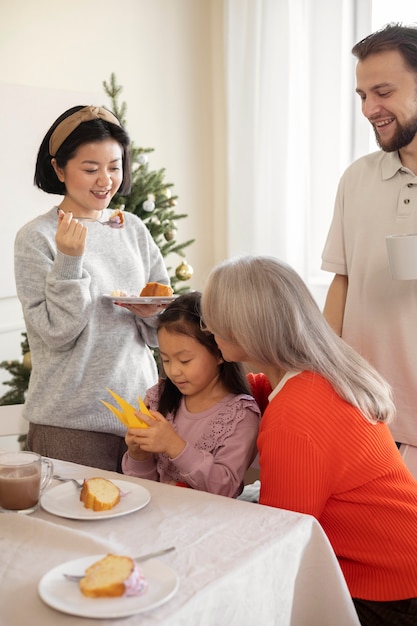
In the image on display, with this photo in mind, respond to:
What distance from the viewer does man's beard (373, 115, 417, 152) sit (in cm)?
212

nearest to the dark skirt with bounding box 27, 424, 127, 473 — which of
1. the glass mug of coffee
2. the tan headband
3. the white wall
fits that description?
the glass mug of coffee

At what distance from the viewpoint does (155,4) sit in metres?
4.58

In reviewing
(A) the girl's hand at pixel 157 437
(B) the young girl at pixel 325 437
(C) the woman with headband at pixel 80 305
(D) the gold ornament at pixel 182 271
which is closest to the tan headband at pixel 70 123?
(C) the woman with headband at pixel 80 305

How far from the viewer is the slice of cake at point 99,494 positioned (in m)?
1.48

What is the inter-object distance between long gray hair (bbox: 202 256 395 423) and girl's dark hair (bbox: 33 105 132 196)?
0.63m

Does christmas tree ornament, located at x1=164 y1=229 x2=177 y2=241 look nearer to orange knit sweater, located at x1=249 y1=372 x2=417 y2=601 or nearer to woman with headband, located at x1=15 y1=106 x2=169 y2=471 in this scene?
woman with headband, located at x1=15 y1=106 x2=169 y2=471

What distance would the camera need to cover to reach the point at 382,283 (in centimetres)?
225

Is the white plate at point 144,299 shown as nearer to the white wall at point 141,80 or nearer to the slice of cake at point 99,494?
the slice of cake at point 99,494

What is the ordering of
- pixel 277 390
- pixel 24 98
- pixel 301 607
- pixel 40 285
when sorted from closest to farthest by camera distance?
pixel 301 607 < pixel 277 390 < pixel 40 285 < pixel 24 98

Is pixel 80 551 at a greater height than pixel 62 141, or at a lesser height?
lesser

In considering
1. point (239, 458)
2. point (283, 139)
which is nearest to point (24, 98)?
point (283, 139)

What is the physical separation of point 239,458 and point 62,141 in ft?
3.14

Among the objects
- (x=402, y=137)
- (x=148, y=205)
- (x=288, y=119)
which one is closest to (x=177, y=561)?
(x=402, y=137)

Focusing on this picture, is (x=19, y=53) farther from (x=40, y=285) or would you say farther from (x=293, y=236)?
(x=40, y=285)
